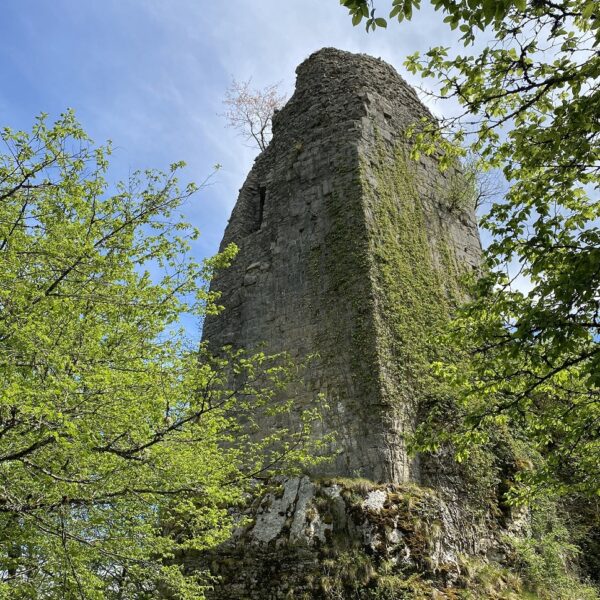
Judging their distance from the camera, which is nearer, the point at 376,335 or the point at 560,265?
the point at 560,265

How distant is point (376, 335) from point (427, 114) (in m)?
7.38

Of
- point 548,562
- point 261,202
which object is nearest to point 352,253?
point 261,202

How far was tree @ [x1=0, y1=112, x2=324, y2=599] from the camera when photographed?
525 centimetres

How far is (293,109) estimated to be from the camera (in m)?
13.9

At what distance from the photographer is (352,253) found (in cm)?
1063

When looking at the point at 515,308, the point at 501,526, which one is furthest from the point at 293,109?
the point at 501,526

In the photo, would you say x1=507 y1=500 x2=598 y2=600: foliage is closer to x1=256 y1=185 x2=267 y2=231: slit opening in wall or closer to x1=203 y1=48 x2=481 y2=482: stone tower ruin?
x1=203 y1=48 x2=481 y2=482: stone tower ruin

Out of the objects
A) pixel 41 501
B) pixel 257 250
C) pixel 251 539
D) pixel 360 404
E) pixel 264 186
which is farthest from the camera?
pixel 264 186

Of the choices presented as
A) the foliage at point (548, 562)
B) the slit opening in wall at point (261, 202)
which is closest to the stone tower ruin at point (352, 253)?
the slit opening in wall at point (261, 202)

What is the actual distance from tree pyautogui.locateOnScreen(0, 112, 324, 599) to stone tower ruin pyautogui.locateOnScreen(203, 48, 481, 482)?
2816 mm

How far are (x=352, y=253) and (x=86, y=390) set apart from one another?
593cm

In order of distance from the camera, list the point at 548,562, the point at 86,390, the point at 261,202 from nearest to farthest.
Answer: the point at 86,390 < the point at 548,562 < the point at 261,202

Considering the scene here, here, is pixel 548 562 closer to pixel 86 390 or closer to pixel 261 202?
pixel 86 390

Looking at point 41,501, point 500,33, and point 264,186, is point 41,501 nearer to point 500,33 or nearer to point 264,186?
point 500,33
